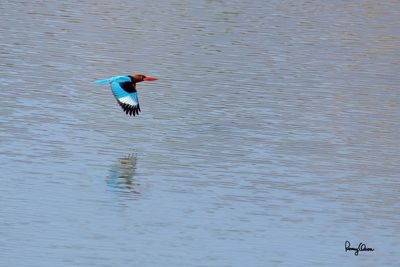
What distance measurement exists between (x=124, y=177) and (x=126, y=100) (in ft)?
7.12

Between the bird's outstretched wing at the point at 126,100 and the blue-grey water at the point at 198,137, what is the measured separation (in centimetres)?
18

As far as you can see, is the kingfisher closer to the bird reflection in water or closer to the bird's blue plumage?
the bird's blue plumage

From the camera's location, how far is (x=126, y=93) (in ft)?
47.1

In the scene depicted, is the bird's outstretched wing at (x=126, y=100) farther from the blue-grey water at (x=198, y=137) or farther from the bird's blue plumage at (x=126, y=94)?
the blue-grey water at (x=198, y=137)

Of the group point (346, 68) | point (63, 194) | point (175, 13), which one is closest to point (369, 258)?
point (63, 194)

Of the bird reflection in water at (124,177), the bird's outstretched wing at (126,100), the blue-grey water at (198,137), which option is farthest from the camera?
the bird's outstretched wing at (126,100)

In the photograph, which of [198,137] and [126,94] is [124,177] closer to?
[198,137]

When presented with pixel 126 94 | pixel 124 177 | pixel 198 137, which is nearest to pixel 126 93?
pixel 126 94

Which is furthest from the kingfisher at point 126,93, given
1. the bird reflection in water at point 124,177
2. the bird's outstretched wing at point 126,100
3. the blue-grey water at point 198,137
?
the bird reflection in water at point 124,177

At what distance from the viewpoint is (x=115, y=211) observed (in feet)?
36.1

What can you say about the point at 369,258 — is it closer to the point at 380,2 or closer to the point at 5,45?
the point at 5,45

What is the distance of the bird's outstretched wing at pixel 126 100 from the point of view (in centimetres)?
1420

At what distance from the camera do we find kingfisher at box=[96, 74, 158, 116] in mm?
14203

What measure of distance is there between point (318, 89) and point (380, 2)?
23.9 feet
